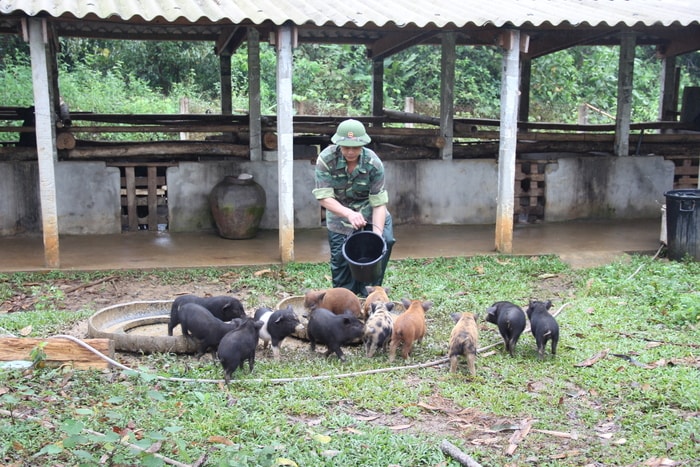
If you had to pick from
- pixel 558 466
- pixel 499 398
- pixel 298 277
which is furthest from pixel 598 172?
pixel 558 466

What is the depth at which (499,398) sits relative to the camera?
17.8 feet

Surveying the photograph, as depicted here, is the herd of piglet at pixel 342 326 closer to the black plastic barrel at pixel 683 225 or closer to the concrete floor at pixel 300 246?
the concrete floor at pixel 300 246

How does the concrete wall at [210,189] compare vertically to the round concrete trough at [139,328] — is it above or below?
above

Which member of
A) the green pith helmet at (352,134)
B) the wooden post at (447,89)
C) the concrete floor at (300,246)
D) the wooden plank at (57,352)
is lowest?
the wooden plank at (57,352)

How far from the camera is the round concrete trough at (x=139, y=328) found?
6.18 metres

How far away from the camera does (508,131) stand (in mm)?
10156

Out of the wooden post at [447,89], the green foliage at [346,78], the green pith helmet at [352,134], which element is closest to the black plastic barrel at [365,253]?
the green pith helmet at [352,134]

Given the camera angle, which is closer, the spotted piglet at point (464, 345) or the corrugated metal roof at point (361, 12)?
the spotted piglet at point (464, 345)

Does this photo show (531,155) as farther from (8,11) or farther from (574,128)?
(8,11)

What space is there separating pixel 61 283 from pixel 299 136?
5.26m

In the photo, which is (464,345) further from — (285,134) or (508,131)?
(508,131)

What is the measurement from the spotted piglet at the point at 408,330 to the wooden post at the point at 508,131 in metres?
4.44

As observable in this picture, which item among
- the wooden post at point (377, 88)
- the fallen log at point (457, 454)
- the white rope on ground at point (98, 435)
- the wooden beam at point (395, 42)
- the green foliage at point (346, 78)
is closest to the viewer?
the white rope on ground at point (98, 435)

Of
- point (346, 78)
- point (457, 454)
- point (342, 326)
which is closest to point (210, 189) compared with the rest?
point (342, 326)
